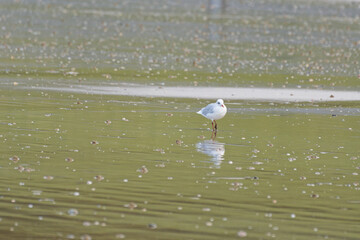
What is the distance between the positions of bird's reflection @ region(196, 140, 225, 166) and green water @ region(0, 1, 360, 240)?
4 cm

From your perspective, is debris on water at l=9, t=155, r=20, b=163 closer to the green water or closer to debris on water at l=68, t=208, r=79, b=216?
the green water

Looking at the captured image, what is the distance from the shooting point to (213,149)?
1716 cm

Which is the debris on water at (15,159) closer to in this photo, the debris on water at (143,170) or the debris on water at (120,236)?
the debris on water at (143,170)

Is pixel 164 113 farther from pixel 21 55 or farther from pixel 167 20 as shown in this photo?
pixel 167 20

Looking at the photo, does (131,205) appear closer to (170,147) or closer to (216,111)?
(170,147)

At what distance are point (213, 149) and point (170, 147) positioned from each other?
80 cm

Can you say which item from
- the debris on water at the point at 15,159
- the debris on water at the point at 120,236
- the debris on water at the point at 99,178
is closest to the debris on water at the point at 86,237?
the debris on water at the point at 120,236

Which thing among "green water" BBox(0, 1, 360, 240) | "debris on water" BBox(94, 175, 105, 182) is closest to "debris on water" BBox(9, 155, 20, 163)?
"green water" BBox(0, 1, 360, 240)

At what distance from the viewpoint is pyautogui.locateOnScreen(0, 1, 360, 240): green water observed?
11734 millimetres

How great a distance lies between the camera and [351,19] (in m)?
63.9

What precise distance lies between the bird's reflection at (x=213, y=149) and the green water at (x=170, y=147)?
0.14ft

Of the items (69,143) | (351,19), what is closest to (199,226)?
(69,143)

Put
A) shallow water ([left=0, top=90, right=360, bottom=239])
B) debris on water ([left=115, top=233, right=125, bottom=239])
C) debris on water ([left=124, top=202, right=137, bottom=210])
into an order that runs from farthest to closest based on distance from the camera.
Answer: debris on water ([left=124, top=202, right=137, bottom=210])
shallow water ([left=0, top=90, right=360, bottom=239])
debris on water ([left=115, top=233, right=125, bottom=239])

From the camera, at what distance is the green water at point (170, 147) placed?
11734 millimetres
